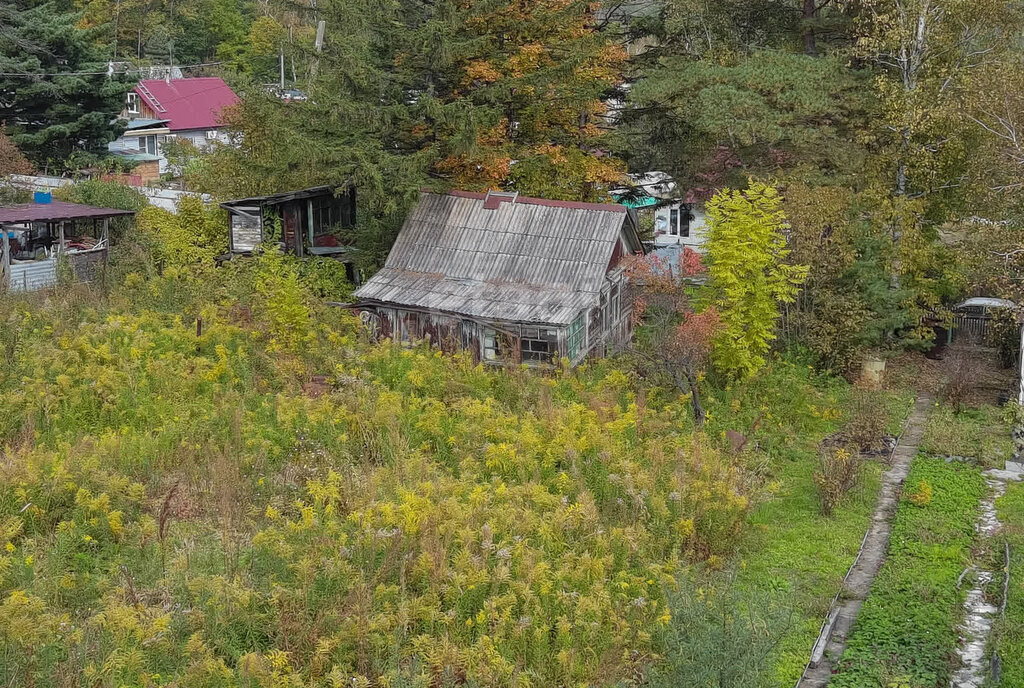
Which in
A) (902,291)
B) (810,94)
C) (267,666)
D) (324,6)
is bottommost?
(267,666)

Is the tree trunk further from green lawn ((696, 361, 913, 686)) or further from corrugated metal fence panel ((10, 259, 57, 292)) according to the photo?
corrugated metal fence panel ((10, 259, 57, 292))

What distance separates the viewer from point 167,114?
48.9 m

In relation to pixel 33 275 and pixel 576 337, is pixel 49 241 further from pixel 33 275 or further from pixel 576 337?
pixel 576 337

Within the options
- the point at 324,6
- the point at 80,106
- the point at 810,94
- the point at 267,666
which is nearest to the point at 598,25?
the point at 810,94

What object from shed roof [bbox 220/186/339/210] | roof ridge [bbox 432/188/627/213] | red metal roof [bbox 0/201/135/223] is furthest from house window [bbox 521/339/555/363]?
red metal roof [bbox 0/201/135/223]

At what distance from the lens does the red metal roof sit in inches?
902

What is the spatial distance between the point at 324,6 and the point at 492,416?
1200 cm

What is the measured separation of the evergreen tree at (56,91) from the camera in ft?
116

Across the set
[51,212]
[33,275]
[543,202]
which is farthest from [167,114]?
[543,202]

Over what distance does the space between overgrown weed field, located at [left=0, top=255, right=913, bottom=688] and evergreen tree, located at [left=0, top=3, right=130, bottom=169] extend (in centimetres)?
1925

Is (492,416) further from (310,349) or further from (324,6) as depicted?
(324,6)

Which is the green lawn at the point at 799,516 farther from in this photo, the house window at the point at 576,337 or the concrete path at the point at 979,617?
the house window at the point at 576,337

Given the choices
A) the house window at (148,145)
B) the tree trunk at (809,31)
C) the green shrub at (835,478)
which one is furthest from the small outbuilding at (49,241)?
the house window at (148,145)

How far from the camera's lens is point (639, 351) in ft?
67.9
